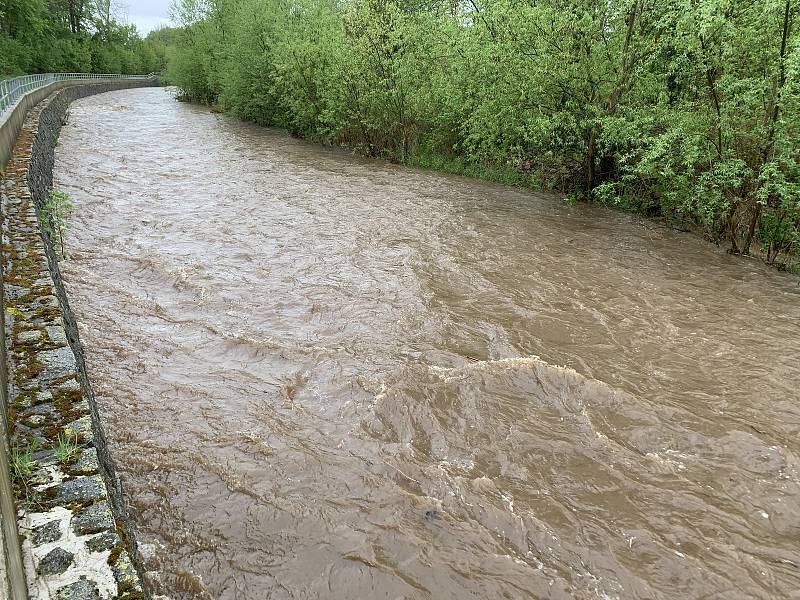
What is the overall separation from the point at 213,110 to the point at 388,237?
37.7 m

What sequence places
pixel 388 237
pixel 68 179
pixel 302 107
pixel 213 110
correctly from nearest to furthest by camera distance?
pixel 388 237
pixel 68 179
pixel 302 107
pixel 213 110

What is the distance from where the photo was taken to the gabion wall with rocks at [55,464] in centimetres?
325

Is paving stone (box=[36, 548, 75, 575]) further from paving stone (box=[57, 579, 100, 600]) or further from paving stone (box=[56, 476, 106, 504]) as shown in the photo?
paving stone (box=[56, 476, 106, 504])

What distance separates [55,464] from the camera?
4090 mm

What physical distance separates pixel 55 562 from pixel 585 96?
15269 mm

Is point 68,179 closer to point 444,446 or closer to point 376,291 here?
point 376,291

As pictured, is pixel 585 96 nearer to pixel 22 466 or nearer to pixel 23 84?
pixel 22 466

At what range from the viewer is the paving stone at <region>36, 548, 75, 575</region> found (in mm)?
3217

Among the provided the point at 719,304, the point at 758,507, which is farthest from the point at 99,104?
the point at 758,507

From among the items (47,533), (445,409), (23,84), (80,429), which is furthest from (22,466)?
(23,84)

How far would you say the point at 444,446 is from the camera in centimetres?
572

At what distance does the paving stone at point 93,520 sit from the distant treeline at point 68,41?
2006 inches

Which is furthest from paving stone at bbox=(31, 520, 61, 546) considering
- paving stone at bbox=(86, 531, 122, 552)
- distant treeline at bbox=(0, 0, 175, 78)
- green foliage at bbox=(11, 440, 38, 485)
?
distant treeline at bbox=(0, 0, 175, 78)

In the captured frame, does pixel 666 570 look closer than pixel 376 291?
Yes
